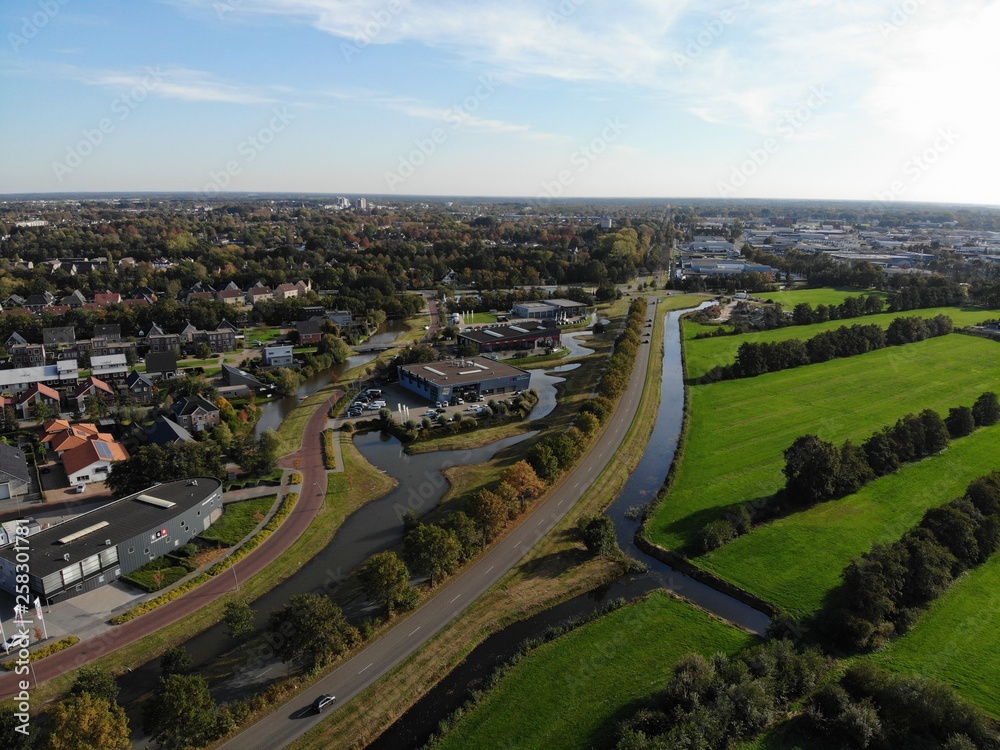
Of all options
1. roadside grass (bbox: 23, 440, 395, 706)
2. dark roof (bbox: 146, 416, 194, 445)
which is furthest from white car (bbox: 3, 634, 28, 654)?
dark roof (bbox: 146, 416, 194, 445)

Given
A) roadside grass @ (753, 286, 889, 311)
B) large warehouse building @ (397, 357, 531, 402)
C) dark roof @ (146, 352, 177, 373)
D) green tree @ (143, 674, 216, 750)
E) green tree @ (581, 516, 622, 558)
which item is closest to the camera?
green tree @ (143, 674, 216, 750)

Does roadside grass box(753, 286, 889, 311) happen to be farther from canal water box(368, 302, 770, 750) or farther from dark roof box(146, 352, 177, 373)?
dark roof box(146, 352, 177, 373)

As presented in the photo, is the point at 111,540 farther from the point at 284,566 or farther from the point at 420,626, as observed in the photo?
the point at 420,626

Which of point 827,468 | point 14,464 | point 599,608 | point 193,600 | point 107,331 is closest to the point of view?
point 193,600

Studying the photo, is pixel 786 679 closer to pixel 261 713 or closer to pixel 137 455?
pixel 261 713

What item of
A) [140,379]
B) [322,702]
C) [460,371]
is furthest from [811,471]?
[140,379]

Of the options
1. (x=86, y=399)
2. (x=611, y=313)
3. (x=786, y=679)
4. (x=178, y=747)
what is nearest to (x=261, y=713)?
(x=178, y=747)
